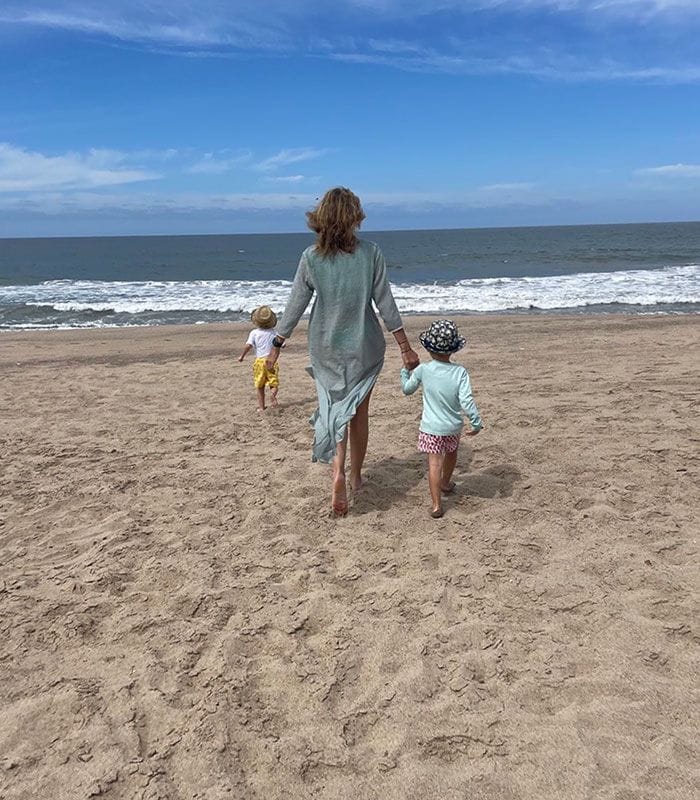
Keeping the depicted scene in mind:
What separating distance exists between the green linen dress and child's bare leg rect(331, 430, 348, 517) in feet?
0.14

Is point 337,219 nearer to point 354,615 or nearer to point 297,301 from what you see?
point 297,301

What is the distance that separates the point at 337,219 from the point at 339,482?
1.55 m

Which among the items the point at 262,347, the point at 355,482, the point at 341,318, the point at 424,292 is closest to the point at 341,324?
the point at 341,318

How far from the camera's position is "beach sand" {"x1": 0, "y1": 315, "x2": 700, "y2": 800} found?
→ 229 centimetres

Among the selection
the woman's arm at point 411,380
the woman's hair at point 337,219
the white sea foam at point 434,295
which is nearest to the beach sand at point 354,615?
the woman's arm at point 411,380

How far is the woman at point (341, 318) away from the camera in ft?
12.1

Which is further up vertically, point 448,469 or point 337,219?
point 337,219

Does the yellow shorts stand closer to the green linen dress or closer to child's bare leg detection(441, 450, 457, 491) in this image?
the green linen dress

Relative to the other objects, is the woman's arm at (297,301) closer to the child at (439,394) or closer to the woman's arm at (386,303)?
the woman's arm at (386,303)

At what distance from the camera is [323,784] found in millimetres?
2223

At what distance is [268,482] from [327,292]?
1546 millimetres

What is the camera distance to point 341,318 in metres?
3.87

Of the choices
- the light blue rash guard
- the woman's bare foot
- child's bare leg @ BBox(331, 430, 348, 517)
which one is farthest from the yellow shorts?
the light blue rash guard

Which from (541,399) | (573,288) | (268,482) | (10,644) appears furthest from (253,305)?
(10,644)
